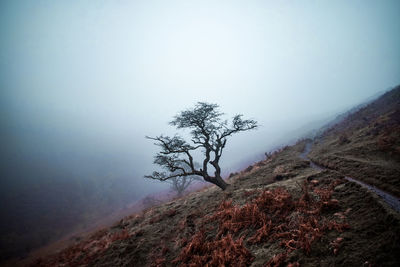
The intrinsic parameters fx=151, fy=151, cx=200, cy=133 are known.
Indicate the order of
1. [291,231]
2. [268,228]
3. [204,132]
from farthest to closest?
[204,132] < [268,228] < [291,231]

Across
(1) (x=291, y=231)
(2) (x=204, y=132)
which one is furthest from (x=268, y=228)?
(2) (x=204, y=132)

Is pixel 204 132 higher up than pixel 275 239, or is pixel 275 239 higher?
pixel 204 132

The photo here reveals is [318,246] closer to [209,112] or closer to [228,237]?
[228,237]

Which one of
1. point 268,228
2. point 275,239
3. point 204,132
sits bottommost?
point 275,239

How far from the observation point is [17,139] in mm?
85125

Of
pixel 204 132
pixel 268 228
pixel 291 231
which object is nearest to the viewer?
pixel 291 231

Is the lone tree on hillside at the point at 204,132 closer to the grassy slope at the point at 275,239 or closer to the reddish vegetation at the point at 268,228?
the grassy slope at the point at 275,239

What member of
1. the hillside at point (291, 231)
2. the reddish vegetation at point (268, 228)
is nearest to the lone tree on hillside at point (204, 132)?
the hillside at point (291, 231)

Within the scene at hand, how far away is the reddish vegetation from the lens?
206 inches

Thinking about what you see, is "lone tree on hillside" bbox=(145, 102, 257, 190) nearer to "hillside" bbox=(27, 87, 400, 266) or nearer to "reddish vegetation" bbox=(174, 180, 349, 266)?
"hillside" bbox=(27, 87, 400, 266)

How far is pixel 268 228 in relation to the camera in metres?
6.41

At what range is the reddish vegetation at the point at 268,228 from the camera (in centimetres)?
523

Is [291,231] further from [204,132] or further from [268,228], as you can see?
[204,132]

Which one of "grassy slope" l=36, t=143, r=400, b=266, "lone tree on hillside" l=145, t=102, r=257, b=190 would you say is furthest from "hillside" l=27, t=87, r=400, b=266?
"lone tree on hillside" l=145, t=102, r=257, b=190
